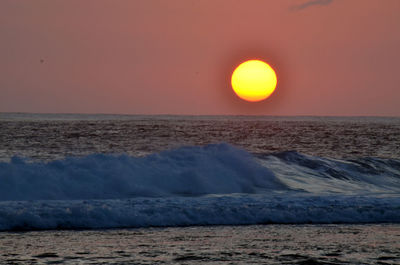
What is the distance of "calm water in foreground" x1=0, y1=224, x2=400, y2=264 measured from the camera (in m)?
8.64

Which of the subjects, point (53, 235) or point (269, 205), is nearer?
point (53, 235)

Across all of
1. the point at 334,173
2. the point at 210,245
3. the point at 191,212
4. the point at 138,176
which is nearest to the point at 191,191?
the point at 138,176

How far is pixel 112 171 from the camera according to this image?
53.9 feet

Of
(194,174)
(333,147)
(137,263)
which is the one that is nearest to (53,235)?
(137,263)

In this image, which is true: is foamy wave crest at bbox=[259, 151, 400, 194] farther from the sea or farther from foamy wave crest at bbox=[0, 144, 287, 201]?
foamy wave crest at bbox=[0, 144, 287, 201]

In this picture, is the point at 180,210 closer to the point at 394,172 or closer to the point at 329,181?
the point at 329,181

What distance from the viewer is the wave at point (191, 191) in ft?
39.0

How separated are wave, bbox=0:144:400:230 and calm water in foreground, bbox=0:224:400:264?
28.0 inches

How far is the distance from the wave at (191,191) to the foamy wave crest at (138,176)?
2 cm

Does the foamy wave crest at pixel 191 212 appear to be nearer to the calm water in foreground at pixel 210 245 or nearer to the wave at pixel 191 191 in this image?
the wave at pixel 191 191

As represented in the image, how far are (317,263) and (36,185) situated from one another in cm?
862

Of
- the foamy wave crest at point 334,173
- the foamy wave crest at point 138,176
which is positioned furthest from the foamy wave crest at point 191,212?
the foamy wave crest at point 334,173

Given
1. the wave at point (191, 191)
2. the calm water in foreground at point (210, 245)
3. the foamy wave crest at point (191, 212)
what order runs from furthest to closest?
the wave at point (191, 191), the foamy wave crest at point (191, 212), the calm water in foreground at point (210, 245)

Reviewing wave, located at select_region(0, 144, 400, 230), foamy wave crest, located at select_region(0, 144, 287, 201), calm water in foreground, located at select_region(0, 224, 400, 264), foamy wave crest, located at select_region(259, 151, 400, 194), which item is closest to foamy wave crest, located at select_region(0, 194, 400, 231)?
wave, located at select_region(0, 144, 400, 230)
